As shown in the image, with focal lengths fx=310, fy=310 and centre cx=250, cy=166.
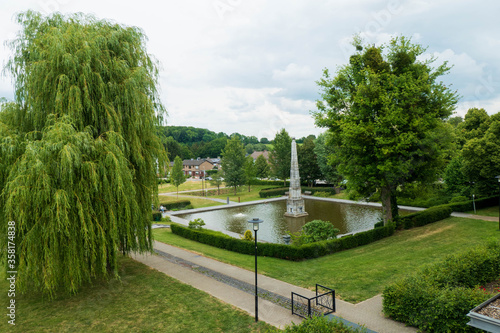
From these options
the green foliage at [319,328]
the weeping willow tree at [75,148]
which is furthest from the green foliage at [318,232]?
the green foliage at [319,328]

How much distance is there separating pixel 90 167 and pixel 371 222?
25.0 m

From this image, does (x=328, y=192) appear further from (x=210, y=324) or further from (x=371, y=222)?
(x=210, y=324)

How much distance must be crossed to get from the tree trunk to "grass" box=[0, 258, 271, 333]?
15844mm

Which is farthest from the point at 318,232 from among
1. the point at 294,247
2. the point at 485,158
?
the point at 485,158

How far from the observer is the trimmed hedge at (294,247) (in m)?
17.4

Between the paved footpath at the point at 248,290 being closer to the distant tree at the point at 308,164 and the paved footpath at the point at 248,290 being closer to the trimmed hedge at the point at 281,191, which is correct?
the trimmed hedge at the point at 281,191

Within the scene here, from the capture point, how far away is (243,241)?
1944 cm

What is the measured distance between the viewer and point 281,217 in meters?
32.7

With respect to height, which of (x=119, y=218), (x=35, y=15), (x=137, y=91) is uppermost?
(x=35, y=15)

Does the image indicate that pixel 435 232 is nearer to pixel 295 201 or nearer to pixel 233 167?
pixel 295 201

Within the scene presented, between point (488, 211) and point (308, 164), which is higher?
point (308, 164)

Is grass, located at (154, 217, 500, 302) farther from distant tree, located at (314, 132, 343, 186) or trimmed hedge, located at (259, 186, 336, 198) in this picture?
distant tree, located at (314, 132, 343, 186)

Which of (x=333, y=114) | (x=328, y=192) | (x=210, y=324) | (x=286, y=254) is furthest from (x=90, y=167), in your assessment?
(x=328, y=192)

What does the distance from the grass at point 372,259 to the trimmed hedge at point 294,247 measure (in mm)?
504
